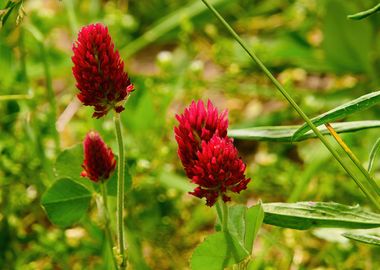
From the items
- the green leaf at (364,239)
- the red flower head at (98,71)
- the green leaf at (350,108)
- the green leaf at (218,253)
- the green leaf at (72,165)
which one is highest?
the red flower head at (98,71)

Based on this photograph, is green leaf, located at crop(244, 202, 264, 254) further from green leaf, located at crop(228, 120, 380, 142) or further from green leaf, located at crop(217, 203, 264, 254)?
green leaf, located at crop(228, 120, 380, 142)

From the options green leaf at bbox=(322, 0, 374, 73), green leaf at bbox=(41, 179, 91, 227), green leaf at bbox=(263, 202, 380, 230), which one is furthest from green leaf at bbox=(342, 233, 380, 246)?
green leaf at bbox=(322, 0, 374, 73)

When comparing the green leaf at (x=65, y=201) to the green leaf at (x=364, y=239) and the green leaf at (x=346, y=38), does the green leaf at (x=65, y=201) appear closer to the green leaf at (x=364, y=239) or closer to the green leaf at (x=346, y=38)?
the green leaf at (x=364, y=239)

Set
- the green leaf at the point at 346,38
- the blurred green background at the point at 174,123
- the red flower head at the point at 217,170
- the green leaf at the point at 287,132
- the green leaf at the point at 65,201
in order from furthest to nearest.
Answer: the green leaf at the point at 346,38 < the blurred green background at the point at 174,123 < the green leaf at the point at 65,201 < the green leaf at the point at 287,132 < the red flower head at the point at 217,170

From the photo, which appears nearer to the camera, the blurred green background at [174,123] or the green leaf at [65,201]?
the green leaf at [65,201]

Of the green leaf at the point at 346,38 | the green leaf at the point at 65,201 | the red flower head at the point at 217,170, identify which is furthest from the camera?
the green leaf at the point at 346,38

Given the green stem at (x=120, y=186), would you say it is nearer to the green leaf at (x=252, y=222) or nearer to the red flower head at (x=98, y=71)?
the red flower head at (x=98, y=71)

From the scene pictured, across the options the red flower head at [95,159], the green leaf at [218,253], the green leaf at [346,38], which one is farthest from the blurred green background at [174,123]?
the green leaf at [218,253]

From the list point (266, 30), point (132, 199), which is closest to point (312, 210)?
point (132, 199)

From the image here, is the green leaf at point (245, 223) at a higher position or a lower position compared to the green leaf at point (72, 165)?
lower
